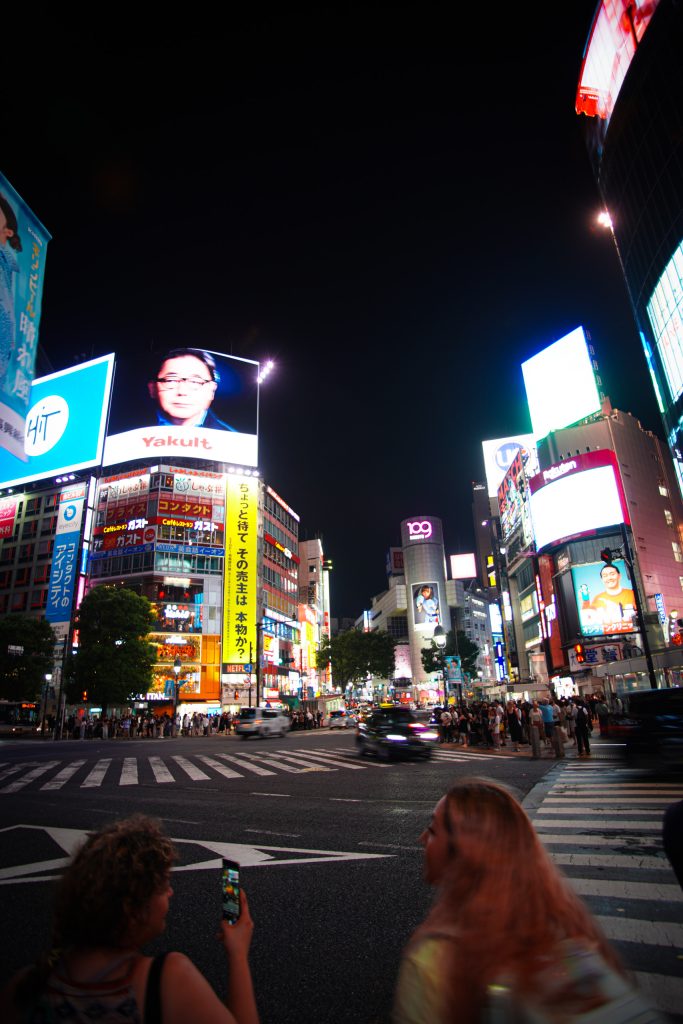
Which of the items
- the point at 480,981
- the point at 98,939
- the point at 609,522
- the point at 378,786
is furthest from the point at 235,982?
the point at 609,522

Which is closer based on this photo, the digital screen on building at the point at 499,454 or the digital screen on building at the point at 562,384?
the digital screen on building at the point at 562,384

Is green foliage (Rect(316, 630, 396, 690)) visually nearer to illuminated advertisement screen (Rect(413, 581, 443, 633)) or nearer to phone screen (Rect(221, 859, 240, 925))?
illuminated advertisement screen (Rect(413, 581, 443, 633))

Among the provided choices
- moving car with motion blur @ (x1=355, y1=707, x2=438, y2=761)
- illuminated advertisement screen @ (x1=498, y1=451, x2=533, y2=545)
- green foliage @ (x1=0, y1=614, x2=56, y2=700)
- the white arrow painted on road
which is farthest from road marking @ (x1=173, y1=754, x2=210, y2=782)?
illuminated advertisement screen @ (x1=498, y1=451, x2=533, y2=545)

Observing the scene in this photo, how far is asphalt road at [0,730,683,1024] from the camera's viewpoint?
13.3 feet

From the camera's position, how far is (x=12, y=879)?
630 cm

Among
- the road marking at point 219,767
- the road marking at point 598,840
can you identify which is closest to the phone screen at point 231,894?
the road marking at point 598,840

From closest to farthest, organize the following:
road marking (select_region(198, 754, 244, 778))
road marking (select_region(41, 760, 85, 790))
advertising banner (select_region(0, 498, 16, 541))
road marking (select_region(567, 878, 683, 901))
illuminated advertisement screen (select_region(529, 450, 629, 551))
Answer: road marking (select_region(567, 878, 683, 901)) < road marking (select_region(41, 760, 85, 790)) < road marking (select_region(198, 754, 244, 778)) < illuminated advertisement screen (select_region(529, 450, 629, 551)) < advertising banner (select_region(0, 498, 16, 541))

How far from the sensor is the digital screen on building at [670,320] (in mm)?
55125

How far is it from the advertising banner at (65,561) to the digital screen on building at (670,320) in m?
66.6

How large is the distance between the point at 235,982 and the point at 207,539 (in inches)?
2658

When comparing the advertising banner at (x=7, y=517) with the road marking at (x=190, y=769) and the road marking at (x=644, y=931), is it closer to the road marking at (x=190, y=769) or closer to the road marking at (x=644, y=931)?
the road marking at (x=190, y=769)

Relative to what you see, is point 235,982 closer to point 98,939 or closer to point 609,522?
point 98,939

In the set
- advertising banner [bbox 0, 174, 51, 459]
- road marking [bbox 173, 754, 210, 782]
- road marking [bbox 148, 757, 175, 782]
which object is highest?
advertising banner [bbox 0, 174, 51, 459]

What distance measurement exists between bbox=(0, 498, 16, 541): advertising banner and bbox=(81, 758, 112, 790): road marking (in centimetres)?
6735
